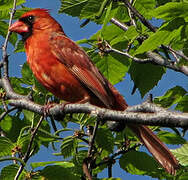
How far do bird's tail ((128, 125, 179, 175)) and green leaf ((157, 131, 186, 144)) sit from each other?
93mm

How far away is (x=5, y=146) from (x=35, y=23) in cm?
Result: 260

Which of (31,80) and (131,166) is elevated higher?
(31,80)

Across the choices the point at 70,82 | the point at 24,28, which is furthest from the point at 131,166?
the point at 24,28

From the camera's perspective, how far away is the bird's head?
5.51 metres

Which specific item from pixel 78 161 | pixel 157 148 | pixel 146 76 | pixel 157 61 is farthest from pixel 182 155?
pixel 146 76

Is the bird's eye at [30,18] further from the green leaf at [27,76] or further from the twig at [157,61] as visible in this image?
the twig at [157,61]

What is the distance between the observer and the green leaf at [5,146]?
3465 millimetres

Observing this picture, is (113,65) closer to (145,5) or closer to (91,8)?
Answer: (145,5)

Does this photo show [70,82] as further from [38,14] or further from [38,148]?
[38,14]

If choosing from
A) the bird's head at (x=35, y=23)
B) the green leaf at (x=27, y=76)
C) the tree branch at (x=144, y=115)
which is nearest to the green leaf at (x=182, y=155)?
the tree branch at (x=144, y=115)

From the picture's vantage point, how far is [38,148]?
3996 mm

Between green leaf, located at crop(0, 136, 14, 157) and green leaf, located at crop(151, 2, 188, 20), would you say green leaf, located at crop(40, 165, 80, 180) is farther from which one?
green leaf, located at crop(151, 2, 188, 20)

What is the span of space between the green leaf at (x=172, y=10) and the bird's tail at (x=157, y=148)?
1288 mm

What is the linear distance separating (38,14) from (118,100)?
1.81 metres
